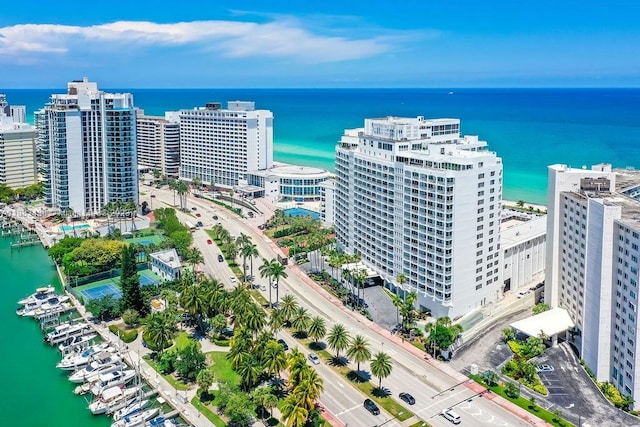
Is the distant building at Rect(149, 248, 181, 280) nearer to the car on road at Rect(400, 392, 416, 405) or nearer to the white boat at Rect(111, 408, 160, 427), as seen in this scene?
the white boat at Rect(111, 408, 160, 427)

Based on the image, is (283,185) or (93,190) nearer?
(93,190)

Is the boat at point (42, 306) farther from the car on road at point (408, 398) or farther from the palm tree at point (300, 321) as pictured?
the car on road at point (408, 398)

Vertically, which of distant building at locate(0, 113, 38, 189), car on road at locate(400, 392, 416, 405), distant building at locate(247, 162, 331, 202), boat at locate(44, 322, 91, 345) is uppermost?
distant building at locate(0, 113, 38, 189)

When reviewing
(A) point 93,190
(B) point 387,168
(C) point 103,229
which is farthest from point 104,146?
(B) point 387,168

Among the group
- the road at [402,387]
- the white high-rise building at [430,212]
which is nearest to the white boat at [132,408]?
the road at [402,387]

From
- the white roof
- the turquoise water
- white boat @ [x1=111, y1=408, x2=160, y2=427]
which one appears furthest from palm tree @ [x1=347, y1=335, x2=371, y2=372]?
the turquoise water

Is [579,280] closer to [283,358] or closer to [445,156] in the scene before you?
[445,156]

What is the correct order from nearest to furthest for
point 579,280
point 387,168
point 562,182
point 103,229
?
point 579,280 → point 562,182 → point 387,168 → point 103,229

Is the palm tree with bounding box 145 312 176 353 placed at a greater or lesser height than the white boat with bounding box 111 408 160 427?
greater
